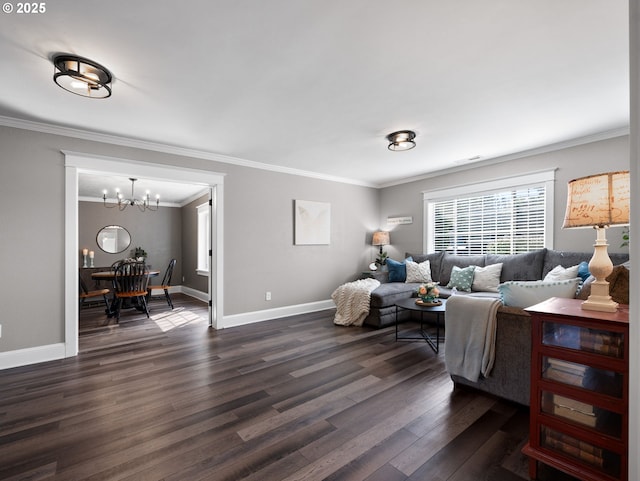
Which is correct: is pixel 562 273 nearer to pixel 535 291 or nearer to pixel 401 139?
pixel 535 291

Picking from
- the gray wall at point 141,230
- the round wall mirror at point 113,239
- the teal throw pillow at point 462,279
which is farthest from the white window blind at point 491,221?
the round wall mirror at point 113,239

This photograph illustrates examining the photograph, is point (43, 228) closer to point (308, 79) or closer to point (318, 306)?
point (308, 79)

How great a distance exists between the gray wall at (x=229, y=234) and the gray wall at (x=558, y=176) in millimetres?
892

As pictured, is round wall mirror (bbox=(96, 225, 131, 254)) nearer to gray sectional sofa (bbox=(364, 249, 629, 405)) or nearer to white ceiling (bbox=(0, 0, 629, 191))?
white ceiling (bbox=(0, 0, 629, 191))

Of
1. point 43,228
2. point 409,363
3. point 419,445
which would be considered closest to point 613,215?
point 419,445

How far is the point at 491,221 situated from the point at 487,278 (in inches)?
43.3

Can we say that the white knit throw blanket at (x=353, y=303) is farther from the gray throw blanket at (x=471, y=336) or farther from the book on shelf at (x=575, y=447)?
the book on shelf at (x=575, y=447)

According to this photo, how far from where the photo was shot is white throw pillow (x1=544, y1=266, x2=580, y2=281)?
10.8ft

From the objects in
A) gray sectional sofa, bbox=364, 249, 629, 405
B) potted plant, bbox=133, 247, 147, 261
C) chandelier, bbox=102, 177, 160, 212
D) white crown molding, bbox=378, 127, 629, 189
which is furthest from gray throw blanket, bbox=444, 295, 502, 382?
potted plant, bbox=133, 247, 147, 261

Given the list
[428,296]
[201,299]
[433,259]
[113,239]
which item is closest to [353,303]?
[428,296]

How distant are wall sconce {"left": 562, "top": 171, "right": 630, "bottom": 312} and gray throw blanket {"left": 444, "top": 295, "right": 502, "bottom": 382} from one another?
30.1 inches

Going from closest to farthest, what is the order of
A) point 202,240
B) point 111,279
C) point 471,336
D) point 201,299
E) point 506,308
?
point 506,308 < point 471,336 < point 111,279 < point 201,299 < point 202,240

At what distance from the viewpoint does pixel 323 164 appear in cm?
488

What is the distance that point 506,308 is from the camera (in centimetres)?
224
